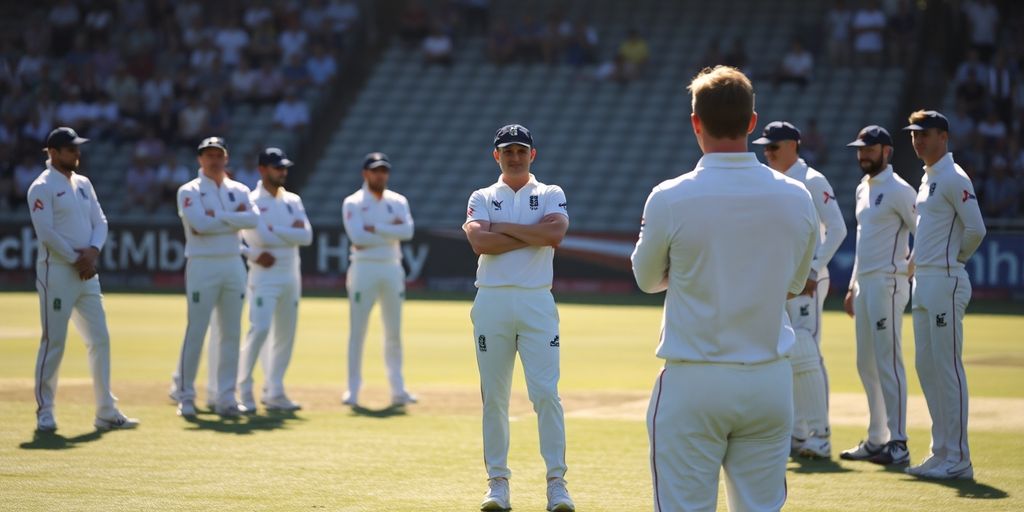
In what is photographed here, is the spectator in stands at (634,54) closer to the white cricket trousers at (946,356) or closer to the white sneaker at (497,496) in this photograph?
the white cricket trousers at (946,356)

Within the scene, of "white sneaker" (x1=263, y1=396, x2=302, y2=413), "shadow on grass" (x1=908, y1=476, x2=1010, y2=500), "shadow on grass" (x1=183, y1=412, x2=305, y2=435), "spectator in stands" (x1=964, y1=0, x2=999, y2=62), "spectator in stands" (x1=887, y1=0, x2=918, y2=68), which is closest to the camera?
"shadow on grass" (x1=908, y1=476, x2=1010, y2=500)

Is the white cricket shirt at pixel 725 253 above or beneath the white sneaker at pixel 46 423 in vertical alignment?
above

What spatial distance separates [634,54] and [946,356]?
26.4m

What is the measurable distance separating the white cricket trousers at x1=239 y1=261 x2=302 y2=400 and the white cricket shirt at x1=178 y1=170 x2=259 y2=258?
0.77m

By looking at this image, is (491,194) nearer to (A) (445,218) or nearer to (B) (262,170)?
(B) (262,170)

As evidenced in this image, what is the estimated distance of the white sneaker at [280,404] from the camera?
44.4 feet

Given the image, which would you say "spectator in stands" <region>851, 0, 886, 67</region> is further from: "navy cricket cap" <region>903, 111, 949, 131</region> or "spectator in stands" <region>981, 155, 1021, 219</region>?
"navy cricket cap" <region>903, 111, 949, 131</region>

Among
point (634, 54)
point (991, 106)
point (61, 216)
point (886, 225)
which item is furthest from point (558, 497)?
point (634, 54)

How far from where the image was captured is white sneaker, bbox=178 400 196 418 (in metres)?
12.9

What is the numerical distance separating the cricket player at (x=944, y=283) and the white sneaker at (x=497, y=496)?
3.17 meters

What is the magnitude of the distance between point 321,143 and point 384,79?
2.84 metres

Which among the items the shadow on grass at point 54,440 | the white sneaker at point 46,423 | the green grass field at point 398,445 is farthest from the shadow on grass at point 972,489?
the white sneaker at point 46,423

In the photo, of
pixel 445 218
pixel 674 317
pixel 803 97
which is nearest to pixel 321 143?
pixel 445 218

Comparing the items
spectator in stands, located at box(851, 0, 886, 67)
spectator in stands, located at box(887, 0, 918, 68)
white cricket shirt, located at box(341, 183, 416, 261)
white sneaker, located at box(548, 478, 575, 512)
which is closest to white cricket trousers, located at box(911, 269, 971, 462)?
white sneaker, located at box(548, 478, 575, 512)
